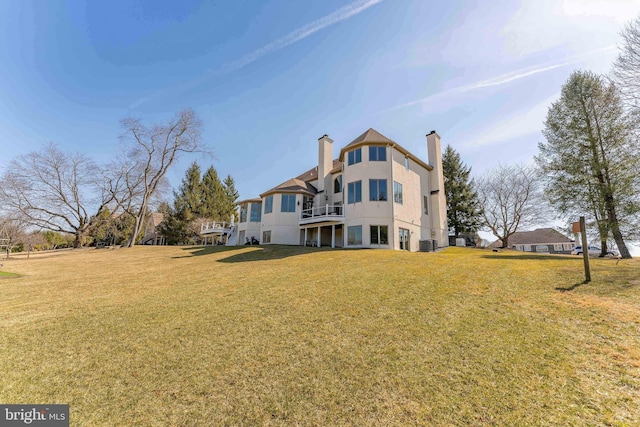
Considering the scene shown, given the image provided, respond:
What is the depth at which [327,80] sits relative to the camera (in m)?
15.1

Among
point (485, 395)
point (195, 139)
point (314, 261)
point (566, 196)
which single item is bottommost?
point (485, 395)

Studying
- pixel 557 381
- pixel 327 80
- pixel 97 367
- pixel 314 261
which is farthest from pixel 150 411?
pixel 327 80

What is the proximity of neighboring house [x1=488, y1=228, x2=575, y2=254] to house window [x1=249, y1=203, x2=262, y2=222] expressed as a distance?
39.1 metres

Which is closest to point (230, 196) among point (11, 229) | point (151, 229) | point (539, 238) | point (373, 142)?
point (151, 229)

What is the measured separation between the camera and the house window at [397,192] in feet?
66.6

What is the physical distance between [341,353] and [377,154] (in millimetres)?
18002

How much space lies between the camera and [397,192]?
67.9ft

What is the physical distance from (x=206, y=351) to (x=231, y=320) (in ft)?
4.77

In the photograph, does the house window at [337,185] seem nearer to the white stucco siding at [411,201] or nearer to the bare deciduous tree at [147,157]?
the white stucco siding at [411,201]

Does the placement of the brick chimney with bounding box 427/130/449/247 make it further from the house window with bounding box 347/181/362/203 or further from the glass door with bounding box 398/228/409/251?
the house window with bounding box 347/181/362/203

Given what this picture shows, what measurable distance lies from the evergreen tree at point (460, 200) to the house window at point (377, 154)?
774 inches

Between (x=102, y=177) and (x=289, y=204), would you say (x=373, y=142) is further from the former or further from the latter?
(x=102, y=177)

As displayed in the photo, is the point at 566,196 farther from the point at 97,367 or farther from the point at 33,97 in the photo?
the point at 33,97

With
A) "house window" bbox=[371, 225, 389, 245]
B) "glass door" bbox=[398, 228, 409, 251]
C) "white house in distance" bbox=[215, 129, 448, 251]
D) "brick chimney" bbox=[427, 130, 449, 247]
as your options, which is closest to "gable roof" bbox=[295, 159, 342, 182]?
"white house in distance" bbox=[215, 129, 448, 251]
